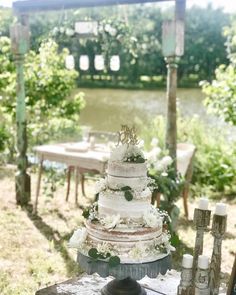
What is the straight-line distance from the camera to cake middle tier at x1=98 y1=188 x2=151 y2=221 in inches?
105

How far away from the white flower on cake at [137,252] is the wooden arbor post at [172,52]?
2722mm

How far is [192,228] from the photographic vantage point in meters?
5.47

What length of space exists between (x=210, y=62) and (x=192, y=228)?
116 ft

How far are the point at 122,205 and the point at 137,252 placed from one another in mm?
249

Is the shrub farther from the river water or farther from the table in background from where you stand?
the river water

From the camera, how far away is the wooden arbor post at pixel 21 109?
6.03 meters

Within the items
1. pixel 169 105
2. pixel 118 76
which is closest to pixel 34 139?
pixel 169 105

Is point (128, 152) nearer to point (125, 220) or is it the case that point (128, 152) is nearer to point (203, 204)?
point (125, 220)

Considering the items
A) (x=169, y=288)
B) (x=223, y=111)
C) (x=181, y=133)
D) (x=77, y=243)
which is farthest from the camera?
(x=181, y=133)

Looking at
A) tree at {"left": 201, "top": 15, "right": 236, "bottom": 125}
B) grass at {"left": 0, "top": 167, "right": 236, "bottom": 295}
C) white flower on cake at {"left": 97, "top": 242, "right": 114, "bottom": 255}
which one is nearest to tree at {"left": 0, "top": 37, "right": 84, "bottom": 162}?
grass at {"left": 0, "top": 167, "right": 236, "bottom": 295}

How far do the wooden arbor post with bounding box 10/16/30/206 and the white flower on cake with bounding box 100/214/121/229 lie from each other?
3635 mm

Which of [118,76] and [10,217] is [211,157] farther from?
[118,76]

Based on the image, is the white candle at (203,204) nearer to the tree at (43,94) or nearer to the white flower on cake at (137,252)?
the white flower on cake at (137,252)

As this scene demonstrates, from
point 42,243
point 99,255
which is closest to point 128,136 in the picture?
point 99,255
